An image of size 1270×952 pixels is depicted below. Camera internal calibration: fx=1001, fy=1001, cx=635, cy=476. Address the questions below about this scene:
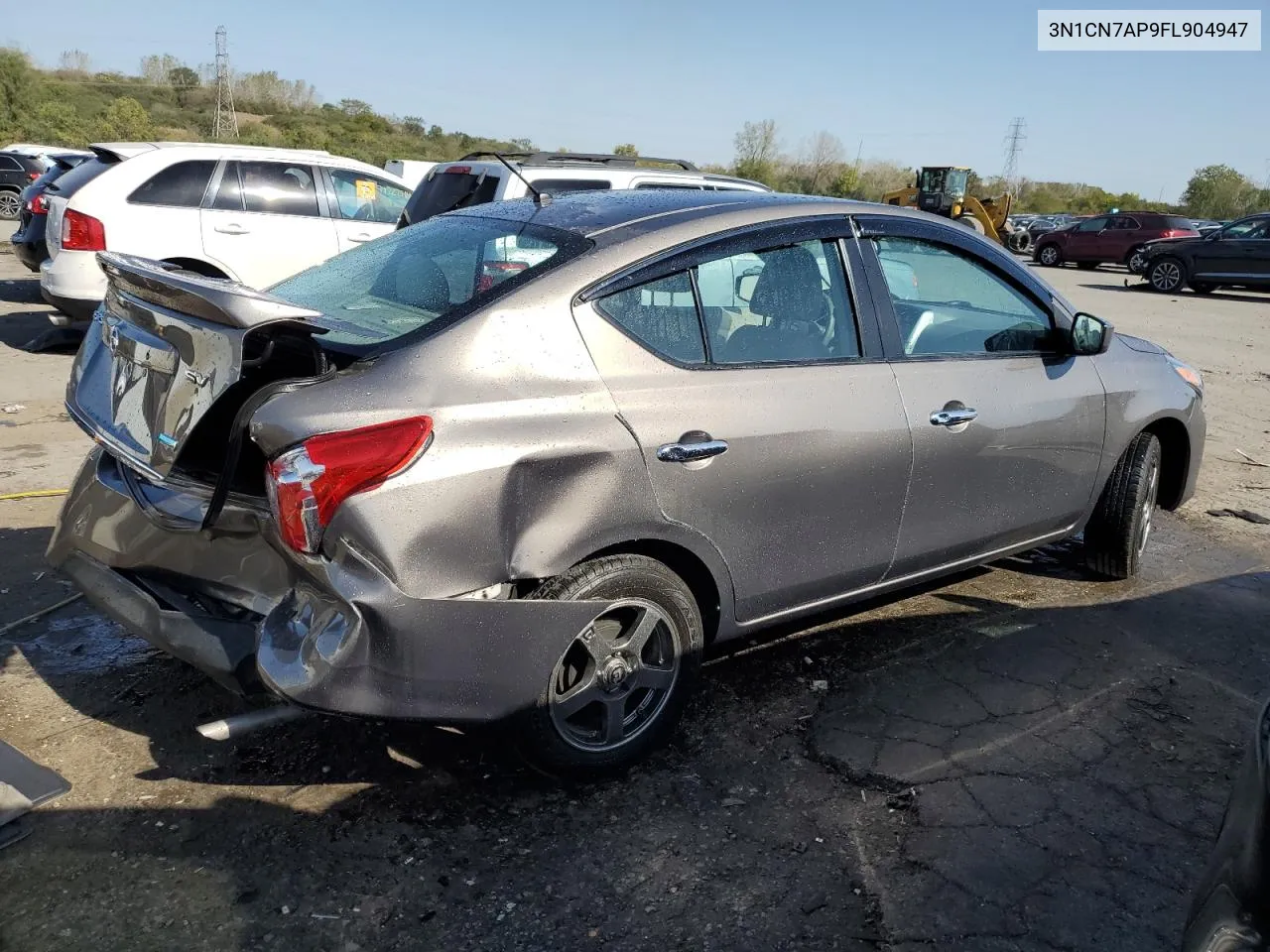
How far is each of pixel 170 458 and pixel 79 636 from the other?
59.0 inches

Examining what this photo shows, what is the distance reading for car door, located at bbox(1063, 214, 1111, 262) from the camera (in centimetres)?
2653

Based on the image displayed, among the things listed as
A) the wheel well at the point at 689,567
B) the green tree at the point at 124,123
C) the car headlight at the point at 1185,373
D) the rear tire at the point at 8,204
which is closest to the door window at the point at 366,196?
the car headlight at the point at 1185,373

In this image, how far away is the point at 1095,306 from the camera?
17391 millimetres

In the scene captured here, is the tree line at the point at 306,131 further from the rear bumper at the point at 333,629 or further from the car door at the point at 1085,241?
the rear bumper at the point at 333,629

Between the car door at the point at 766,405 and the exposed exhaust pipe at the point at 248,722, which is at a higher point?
the car door at the point at 766,405

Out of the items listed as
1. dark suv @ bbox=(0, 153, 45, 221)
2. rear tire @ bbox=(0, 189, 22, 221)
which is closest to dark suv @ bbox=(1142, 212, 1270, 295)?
dark suv @ bbox=(0, 153, 45, 221)

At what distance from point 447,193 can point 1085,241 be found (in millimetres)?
23686

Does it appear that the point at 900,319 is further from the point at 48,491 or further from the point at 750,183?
the point at 750,183

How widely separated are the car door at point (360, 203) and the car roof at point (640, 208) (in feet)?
20.3

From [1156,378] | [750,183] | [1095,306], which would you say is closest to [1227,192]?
[1095,306]

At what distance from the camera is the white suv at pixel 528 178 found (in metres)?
7.53

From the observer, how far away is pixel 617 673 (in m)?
2.94

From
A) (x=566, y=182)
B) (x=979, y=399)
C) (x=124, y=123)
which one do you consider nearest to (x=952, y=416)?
(x=979, y=399)

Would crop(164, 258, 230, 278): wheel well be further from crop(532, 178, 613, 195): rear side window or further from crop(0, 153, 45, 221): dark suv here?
crop(0, 153, 45, 221): dark suv
